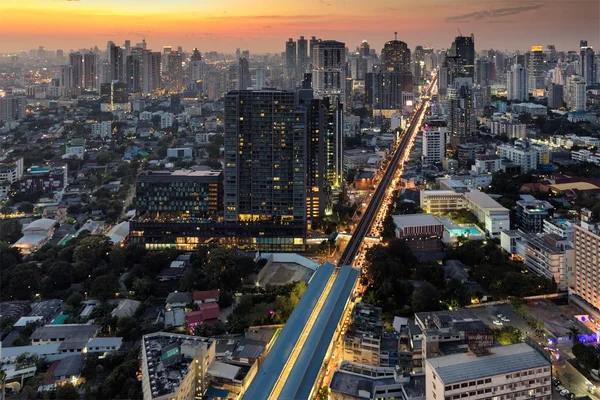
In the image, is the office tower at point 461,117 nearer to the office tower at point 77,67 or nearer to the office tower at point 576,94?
the office tower at point 576,94

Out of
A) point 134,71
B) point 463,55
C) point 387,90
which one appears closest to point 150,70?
point 134,71

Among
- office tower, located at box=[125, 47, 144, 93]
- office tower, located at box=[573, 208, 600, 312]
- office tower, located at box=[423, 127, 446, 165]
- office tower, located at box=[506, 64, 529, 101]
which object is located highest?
office tower, located at box=[125, 47, 144, 93]

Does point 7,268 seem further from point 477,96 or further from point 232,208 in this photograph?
point 477,96

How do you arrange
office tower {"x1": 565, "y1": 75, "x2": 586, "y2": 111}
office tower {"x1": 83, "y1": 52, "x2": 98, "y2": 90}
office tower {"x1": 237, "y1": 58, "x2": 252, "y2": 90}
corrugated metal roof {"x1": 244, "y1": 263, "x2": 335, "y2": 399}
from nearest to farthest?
corrugated metal roof {"x1": 244, "y1": 263, "x2": 335, "y2": 399} < office tower {"x1": 565, "y1": 75, "x2": 586, "y2": 111} < office tower {"x1": 237, "y1": 58, "x2": 252, "y2": 90} < office tower {"x1": 83, "y1": 52, "x2": 98, "y2": 90}

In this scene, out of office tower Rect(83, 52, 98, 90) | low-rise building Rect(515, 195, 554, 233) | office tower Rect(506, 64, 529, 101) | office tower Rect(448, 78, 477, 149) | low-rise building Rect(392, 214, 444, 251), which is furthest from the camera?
office tower Rect(83, 52, 98, 90)

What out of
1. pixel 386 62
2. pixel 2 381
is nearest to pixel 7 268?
pixel 2 381

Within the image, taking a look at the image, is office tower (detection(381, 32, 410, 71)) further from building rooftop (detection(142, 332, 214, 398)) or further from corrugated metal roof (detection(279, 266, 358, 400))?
building rooftop (detection(142, 332, 214, 398))

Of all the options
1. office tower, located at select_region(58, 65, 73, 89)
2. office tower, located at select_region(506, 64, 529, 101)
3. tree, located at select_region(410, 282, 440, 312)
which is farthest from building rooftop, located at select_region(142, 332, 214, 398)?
office tower, located at select_region(58, 65, 73, 89)
